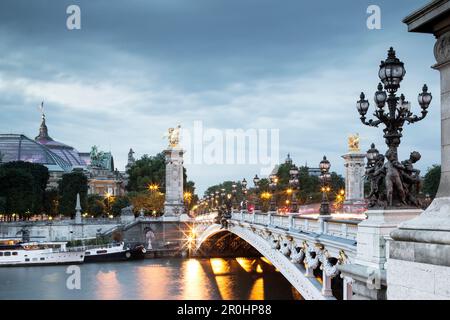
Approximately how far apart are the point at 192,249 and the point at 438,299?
197 ft

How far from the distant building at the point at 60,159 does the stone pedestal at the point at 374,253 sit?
348 ft

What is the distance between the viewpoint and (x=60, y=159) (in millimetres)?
154250

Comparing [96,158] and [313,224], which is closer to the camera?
[313,224]

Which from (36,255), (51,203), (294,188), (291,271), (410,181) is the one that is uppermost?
(410,181)

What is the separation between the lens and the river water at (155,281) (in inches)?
1517

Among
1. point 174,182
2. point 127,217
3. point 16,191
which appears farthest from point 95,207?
point 174,182

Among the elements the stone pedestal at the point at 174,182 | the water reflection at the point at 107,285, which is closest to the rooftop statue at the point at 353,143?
the stone pedestal at the point at 174,182

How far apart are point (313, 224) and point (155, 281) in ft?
92.5

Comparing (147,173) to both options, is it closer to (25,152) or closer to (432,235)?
(25,152)

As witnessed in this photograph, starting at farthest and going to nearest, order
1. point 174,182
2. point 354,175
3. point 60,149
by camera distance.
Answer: point 60,149, point 174,182, point 354,175

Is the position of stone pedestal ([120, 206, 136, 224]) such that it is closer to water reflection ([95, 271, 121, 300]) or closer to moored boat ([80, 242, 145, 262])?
moored boat ([80, 242, 145, 262])

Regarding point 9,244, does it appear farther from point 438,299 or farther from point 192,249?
point 438,299
